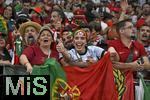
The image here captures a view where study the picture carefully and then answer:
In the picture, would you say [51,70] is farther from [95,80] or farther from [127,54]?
[127,54]

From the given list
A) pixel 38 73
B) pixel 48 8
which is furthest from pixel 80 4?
pixel 38 73

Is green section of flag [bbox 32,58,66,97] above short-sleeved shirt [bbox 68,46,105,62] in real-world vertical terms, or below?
below

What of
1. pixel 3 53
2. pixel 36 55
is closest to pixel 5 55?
pixel 3 53

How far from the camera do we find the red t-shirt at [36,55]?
368 inches

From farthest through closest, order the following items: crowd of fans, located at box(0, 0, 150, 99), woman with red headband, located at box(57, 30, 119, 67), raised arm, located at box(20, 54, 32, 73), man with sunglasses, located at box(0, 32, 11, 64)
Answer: man with sunglasses, located at box(0, 32, 11, 64) → woman with red headband, located at box(57, 30, 119, 67) → crowd of fans, located at box(0, 0, 150, 99) → raised arm, located at box(20, 54, 32, 73)

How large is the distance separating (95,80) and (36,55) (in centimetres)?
102

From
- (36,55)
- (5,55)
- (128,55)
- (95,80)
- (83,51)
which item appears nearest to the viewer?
(95,80)

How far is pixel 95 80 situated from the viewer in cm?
933

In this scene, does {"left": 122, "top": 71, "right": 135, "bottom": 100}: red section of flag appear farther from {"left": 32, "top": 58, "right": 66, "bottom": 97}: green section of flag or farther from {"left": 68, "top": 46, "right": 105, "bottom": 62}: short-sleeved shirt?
{"left": 32, "top": 58, "right": 66, "bottom": 97}: green section of flag

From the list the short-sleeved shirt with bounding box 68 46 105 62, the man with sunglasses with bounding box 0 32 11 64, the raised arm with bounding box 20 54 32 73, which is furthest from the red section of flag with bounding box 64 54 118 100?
the man with sunglasses with bounding box 0 32 11 64

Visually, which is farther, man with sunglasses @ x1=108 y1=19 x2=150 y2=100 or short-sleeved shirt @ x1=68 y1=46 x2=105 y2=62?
short-sleeved shirt @ x1=68 y1=46 x2=105 y2=62

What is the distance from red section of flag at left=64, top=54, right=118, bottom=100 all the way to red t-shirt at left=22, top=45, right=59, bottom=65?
1.39ft

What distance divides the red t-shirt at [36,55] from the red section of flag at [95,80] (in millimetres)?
422

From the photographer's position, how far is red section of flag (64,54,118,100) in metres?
9.23
